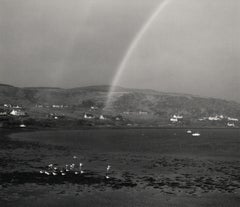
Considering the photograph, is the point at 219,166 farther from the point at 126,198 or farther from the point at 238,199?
the point at 126,198

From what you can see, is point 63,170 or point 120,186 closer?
point 120,186

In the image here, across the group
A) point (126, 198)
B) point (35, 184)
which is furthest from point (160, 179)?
point (35, 184)

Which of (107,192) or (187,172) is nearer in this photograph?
(107,192)

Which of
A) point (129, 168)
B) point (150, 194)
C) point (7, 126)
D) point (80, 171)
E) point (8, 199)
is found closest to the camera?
point (8, 199)

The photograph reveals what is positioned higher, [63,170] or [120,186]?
[120,186]

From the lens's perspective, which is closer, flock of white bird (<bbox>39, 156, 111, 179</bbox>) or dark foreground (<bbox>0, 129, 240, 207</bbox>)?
dark foreground (<bbox>0, 129, 240, 207</bbox>)

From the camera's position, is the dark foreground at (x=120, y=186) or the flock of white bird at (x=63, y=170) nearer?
the dark foreground at (x=120, y=186)

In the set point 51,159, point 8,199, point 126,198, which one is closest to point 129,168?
point 51,159

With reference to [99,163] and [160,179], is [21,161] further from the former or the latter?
[160,179]

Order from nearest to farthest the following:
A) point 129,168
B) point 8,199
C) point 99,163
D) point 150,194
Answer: point 8,199 < point 150,194 < point 129,168 < point 99,163
